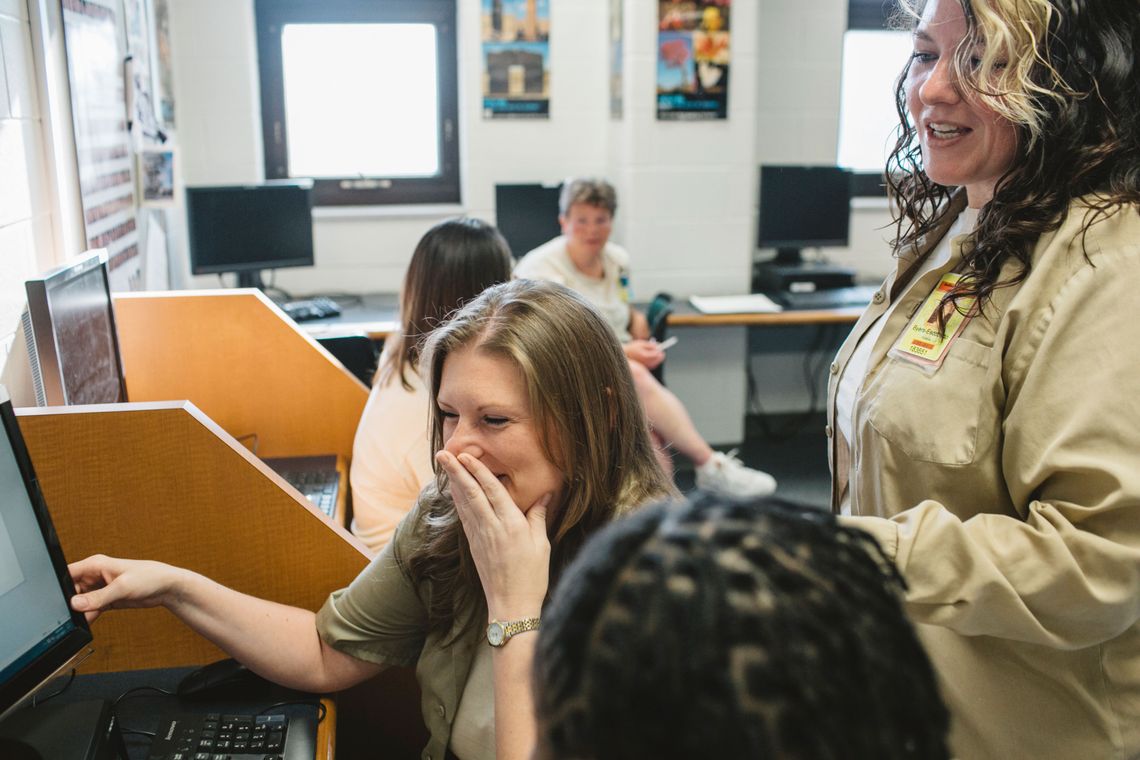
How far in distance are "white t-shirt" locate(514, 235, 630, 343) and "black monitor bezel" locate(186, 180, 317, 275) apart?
926 millimetres

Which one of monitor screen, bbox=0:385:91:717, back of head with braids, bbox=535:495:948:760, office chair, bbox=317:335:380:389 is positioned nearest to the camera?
back of head with braids, bbox=535:495:948:760

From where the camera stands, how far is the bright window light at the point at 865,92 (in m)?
4.72

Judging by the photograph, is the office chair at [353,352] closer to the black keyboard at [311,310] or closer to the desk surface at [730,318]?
the desk surface at [730,318]

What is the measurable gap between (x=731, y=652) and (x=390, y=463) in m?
1.69

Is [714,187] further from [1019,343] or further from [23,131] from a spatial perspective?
[1019,343]

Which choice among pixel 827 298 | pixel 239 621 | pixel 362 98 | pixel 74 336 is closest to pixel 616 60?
pixel 362 98

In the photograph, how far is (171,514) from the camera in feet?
4.42

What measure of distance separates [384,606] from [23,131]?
1109mm

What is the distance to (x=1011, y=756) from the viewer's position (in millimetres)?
1155

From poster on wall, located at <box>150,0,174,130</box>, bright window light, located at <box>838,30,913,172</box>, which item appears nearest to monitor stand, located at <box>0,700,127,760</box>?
poster on wall, located at <box>150,0,174,130</box>

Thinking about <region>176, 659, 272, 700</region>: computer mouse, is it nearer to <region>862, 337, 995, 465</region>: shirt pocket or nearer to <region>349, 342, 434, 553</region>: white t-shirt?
<region>349, 342, 434, 553</region>: white t-shirt

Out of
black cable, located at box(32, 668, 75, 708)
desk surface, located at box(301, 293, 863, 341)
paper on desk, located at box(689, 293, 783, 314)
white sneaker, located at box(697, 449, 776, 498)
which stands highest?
paper on desk, located at box(689, 293, 783, 314)

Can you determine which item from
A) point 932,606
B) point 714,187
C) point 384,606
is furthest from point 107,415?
point 714,187

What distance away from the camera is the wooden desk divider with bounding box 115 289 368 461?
2.19 m
